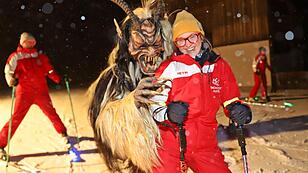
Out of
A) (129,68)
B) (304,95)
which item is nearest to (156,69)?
(129,68)

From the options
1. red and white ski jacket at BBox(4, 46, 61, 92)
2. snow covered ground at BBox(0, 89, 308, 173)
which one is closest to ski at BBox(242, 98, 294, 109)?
snow covered ground at BBox(0, 89, 308, 173)

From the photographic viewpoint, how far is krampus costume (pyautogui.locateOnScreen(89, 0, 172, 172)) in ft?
9.61

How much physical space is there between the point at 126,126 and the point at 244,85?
13176 millimetres

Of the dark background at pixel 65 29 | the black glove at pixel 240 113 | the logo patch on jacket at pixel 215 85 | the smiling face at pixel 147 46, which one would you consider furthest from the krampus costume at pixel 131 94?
the dark background at pixel 65 29

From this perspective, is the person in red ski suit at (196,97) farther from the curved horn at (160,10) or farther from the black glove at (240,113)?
the curved horn at (160,10)

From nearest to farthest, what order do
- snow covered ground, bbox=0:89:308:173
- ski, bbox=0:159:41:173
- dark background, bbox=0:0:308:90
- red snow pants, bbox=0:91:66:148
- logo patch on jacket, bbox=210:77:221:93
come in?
logo patch on jacket, bbox=210:77:221:93 < snow covered ground, bbox=0:89:308:173 < ski, bbox=0:159:41:173 < red snow pants, bbox=0:91:66:148 < dark background, bbox=0:0:308:90

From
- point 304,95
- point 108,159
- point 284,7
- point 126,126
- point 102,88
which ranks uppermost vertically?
point 284,7

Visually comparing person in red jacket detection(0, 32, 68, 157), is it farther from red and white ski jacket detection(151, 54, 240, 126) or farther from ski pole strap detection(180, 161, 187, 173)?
ski pole strap detection(180, 161, 187, 173)

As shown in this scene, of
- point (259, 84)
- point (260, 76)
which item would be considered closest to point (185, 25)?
point (259, 84)

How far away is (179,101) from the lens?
2.66 m

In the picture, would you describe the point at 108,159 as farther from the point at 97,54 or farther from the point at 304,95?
the point at 97,54

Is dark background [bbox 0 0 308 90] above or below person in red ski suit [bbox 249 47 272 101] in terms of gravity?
above

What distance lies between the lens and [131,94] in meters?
2.83

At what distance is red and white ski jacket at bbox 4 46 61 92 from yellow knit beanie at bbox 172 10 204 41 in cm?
462
